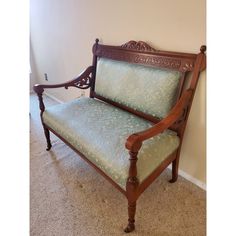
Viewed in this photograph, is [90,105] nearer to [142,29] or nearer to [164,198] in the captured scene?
[142,29]

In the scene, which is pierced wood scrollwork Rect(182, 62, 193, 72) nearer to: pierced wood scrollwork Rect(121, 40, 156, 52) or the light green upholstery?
the light green upholstery

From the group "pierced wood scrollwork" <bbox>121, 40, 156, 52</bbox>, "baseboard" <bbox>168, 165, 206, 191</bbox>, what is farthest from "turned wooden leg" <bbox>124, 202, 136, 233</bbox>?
"pierced wood scrollwork" <bbox>121, 40, 156, 52</bbox>

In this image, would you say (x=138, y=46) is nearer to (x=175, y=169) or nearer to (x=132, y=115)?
(x=132, y=115)

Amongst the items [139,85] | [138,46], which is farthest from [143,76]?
[138,46]

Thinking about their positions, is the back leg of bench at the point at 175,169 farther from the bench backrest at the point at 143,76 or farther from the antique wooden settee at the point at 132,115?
the bench backrest at the point at 143,76

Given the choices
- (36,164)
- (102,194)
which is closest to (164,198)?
A: (102,194)

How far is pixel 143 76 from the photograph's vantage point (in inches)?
61.5

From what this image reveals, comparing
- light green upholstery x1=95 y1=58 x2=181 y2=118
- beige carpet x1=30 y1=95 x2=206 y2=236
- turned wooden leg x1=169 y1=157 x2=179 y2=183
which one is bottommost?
beige carpet x1=30 y1=95 x2=206 y2=236

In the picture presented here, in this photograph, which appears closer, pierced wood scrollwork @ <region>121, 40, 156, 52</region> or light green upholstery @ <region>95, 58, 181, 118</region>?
light green upholstery @ <region>95, 58, 181, 118</region>

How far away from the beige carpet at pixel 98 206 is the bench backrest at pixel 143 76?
0.60 m

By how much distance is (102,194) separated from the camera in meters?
1.60

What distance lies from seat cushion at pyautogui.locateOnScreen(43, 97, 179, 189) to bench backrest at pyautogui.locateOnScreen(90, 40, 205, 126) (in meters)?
0.11

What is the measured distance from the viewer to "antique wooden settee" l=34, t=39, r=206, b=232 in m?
1.22
